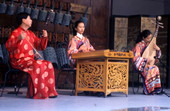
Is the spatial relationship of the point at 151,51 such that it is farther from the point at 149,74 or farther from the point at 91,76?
the point at 91,76

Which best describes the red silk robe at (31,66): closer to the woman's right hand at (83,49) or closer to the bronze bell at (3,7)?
the woman's right hand at (83,49)

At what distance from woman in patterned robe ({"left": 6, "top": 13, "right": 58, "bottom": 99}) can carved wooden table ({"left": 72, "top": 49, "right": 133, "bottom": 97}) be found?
1.95 ft

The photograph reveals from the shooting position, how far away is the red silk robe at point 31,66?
5.17m

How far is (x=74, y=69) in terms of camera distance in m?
6.04

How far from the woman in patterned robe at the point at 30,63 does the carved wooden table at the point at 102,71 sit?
0.59 metres

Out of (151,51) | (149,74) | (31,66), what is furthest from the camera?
(151,51)

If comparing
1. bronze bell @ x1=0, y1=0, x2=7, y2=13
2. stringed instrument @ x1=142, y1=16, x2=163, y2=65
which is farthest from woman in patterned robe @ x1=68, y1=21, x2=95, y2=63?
bronze bell @ x1=0, y1=0, x2=7, y2=13

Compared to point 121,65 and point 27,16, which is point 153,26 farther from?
point 27,16

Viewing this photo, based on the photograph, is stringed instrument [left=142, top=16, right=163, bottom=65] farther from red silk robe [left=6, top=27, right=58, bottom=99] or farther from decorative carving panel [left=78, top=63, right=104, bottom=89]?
red silk robe [left=6, top=27, right=58, bottom=99]

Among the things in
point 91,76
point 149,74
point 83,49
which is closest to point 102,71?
point 91,76

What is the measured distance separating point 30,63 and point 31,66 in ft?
0.18

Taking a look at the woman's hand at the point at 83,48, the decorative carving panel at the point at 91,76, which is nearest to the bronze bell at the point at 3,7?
the woman's hand at the point at 83,48

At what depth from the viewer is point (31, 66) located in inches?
205

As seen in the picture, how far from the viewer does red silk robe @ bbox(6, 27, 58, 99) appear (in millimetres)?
5168
